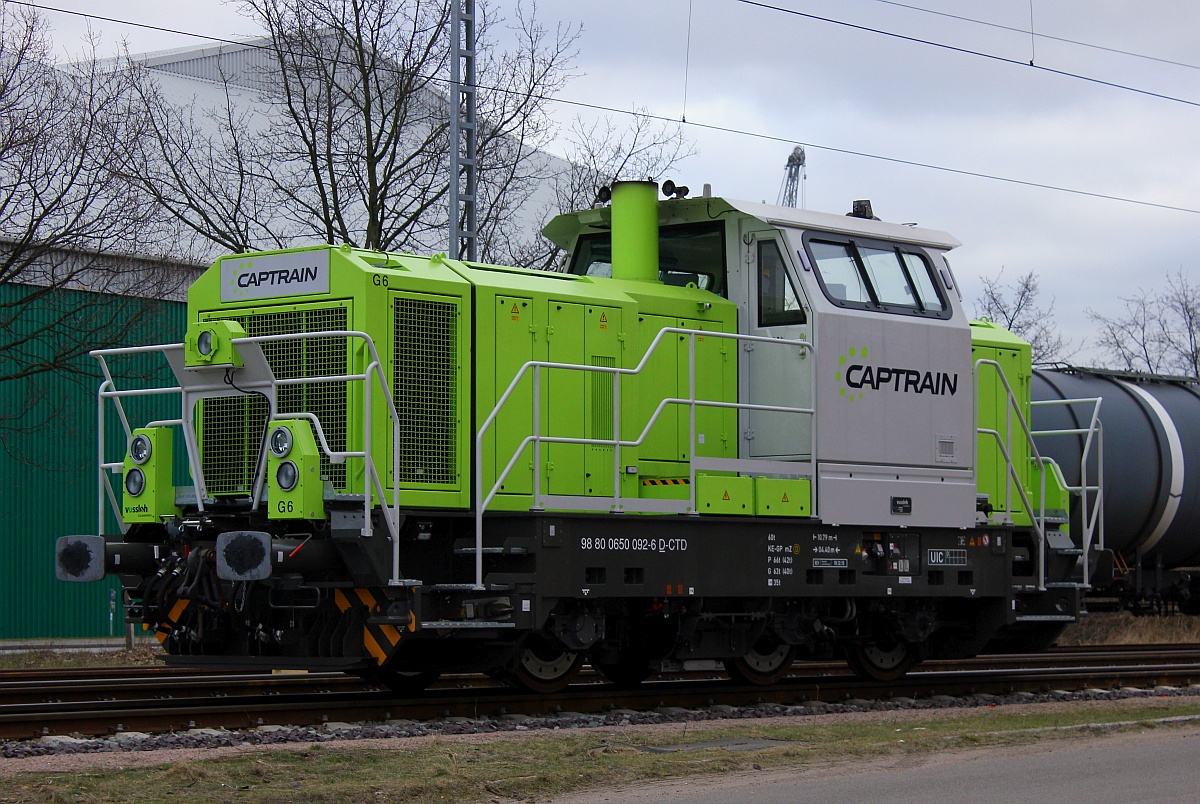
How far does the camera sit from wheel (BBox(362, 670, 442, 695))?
11336 millimetres

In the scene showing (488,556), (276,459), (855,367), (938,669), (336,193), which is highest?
(336,193)

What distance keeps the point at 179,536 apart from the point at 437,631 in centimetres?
191

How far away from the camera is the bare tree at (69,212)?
1878cm

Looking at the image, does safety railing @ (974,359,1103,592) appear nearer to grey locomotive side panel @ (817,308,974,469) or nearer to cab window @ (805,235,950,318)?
grey locomotive side panel @ (817,308,974,469)

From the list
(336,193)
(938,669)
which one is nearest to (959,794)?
(938,669)

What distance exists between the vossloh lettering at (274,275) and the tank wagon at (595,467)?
0.9 inches

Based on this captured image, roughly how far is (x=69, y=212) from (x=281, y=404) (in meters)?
10.7

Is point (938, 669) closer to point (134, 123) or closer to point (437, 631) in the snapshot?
point (437, 631)

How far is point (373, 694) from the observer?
11.1 metres

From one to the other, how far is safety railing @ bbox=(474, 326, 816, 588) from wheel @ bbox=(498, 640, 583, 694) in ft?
3.83

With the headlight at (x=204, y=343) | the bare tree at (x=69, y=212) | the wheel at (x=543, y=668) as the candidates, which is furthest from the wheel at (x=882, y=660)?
the bare tree at (x=69, y=212)

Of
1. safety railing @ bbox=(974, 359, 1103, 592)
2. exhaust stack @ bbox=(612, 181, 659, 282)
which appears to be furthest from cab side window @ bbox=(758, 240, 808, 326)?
safety railing @ bbox=(974, 359, 1103, 592)

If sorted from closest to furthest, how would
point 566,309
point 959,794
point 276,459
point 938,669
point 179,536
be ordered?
1. point 959,794
2. point 276,459
3. point 179,536
4. point 566,309
5. point 938,669

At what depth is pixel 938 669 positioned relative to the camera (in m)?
15.2
